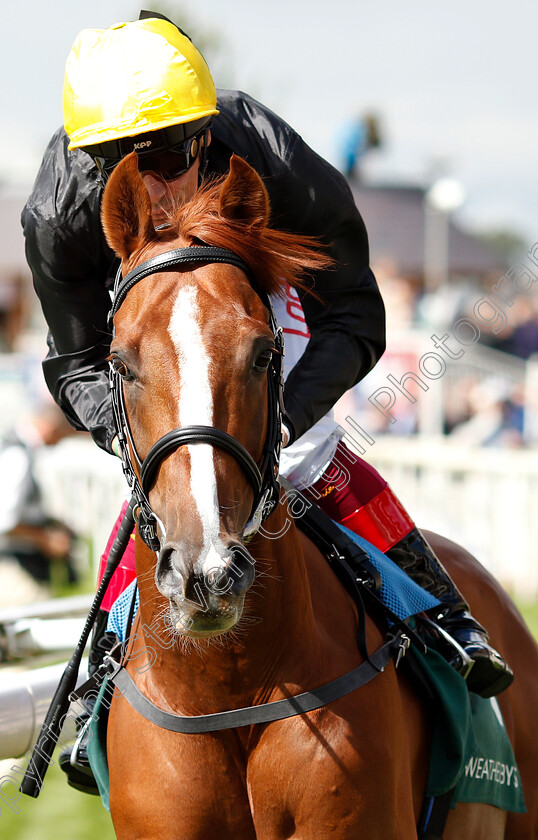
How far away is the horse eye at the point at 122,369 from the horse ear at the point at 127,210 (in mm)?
328

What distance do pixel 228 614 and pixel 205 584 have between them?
0.11 m

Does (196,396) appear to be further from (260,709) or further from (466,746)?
(466,746)

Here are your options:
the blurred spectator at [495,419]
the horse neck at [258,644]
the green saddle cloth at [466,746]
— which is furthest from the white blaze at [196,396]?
the blurred spectator at [495,419]

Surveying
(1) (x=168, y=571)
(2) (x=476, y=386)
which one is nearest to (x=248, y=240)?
(1) (x=168, y=571)

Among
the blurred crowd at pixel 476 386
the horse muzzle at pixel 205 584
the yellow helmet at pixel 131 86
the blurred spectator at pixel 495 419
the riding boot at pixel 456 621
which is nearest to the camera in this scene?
the horse muzzle at pixel 205 584

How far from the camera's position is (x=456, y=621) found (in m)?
3.11

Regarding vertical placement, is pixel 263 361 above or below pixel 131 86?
below

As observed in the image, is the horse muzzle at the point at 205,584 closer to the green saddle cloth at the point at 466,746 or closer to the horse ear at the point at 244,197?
the horse ear at the point at 244,197

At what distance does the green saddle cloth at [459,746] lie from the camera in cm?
269

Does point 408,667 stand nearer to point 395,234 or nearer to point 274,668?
point 274,668

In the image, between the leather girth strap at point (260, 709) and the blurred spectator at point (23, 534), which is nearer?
the leather girth strap at point (260, 709)

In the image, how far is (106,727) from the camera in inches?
107

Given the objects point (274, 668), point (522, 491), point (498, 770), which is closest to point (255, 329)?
point (274, 668)

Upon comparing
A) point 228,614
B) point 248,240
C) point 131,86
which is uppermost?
point 131,86
